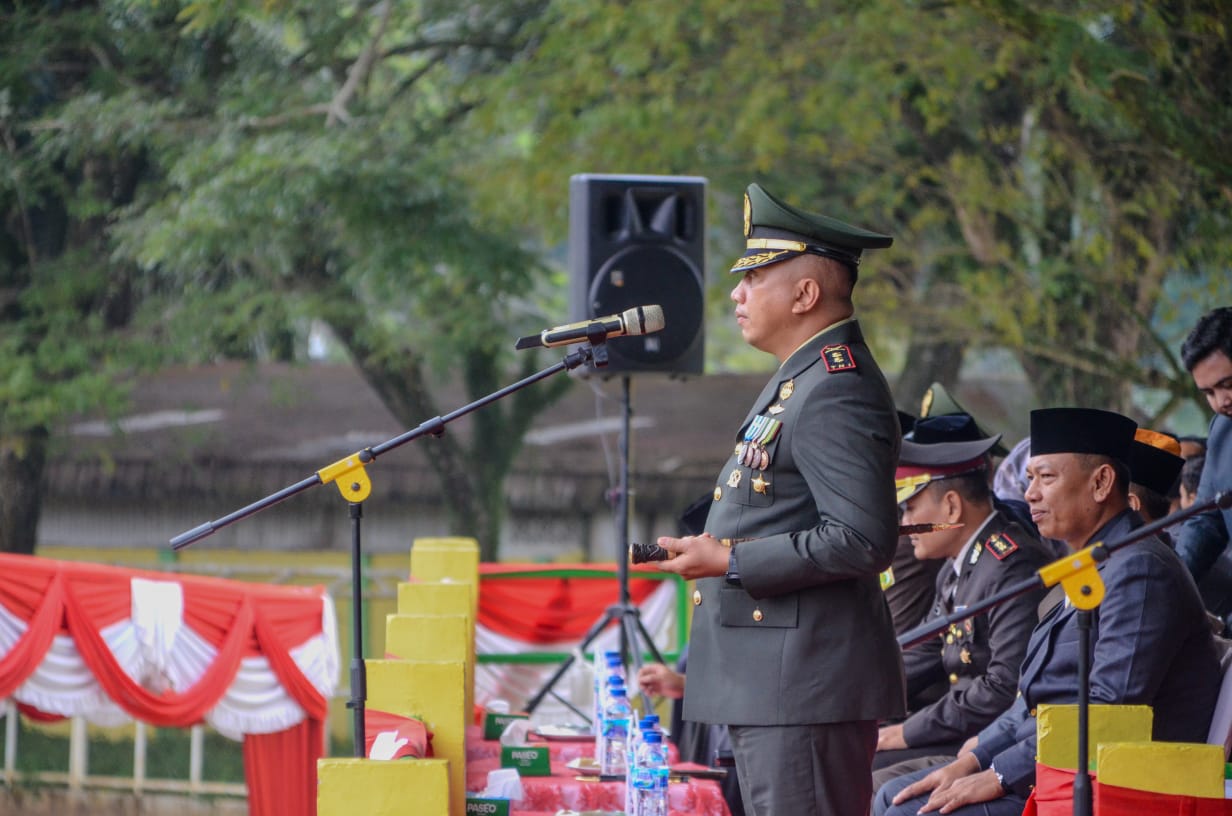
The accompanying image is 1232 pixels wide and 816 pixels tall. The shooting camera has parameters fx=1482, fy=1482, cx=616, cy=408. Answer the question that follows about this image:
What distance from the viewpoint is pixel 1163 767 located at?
2375 mm

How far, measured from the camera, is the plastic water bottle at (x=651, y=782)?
10.7ft

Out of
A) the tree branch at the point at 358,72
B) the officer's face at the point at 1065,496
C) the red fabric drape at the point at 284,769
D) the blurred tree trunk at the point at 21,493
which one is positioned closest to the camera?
the officer's face at the point at 1065,496

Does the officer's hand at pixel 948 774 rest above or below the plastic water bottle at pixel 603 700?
below

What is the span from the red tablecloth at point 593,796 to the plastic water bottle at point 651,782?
0.23 m

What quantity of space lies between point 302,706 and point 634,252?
12.2 ft

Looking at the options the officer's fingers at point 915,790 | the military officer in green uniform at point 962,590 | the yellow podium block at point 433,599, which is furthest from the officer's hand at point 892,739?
the yellow podium block at point 433,599

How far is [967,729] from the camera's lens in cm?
397

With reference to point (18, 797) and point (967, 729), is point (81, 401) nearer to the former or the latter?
point (18, 797)

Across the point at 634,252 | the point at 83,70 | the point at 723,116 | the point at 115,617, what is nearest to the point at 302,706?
the point at 115,617

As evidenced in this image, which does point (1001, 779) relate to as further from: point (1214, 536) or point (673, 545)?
point (1214, 536)

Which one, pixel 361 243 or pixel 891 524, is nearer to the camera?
pixel 891 524

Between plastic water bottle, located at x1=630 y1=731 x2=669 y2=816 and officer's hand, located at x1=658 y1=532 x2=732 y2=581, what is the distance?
90 cm

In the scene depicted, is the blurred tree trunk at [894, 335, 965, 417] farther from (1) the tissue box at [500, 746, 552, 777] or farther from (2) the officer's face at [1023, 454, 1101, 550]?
(2) the officer's face at [1023, 454, 1101, 550]

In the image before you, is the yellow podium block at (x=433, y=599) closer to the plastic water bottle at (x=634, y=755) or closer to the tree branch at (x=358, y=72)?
the plastic water bottle at (x=634, y=755)
